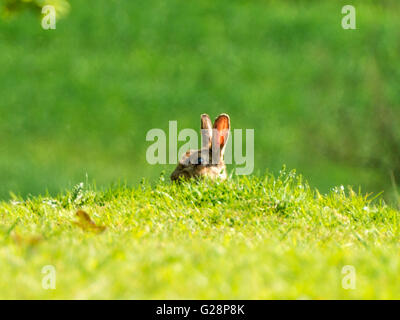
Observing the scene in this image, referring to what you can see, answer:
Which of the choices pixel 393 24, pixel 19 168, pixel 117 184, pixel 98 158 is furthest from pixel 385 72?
pixel 117 184

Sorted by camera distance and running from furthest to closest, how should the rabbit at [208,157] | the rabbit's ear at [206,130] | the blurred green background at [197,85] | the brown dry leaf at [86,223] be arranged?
the blurred green background at [197,85]
the rabbit's ear at [206,130]
the rabbit at [208,157]
the brown dry leaf at [86,223]

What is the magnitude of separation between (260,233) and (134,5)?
1215 cm

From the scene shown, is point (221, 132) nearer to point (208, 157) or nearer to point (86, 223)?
point (208, 157)

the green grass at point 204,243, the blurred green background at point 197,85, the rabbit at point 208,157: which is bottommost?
the green grass at point 204,243

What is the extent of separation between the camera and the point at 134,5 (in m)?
15.6

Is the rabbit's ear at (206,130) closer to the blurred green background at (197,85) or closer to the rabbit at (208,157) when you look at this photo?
the rabbit at (208,157)

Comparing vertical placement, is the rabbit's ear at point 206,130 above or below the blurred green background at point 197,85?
below

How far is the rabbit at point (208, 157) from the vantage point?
561cm

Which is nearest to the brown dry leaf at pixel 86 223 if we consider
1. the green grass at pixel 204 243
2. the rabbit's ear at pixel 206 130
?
the green grass at pixel 204 243

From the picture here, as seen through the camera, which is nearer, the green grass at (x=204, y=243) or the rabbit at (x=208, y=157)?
the green grass at (x=204, y=243)

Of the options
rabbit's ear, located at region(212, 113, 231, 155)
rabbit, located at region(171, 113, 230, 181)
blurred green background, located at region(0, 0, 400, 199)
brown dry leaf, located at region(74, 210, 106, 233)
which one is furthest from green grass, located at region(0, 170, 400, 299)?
blurred green background, located at region(0, 0, 400, 199)

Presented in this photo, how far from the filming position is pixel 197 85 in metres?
13.5

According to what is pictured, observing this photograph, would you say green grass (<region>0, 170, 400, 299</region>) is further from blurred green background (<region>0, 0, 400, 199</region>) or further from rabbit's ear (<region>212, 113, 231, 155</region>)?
blurred green background (<region>0, 0, 400, 199</region>)

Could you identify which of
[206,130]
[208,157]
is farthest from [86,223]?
[206,130]
